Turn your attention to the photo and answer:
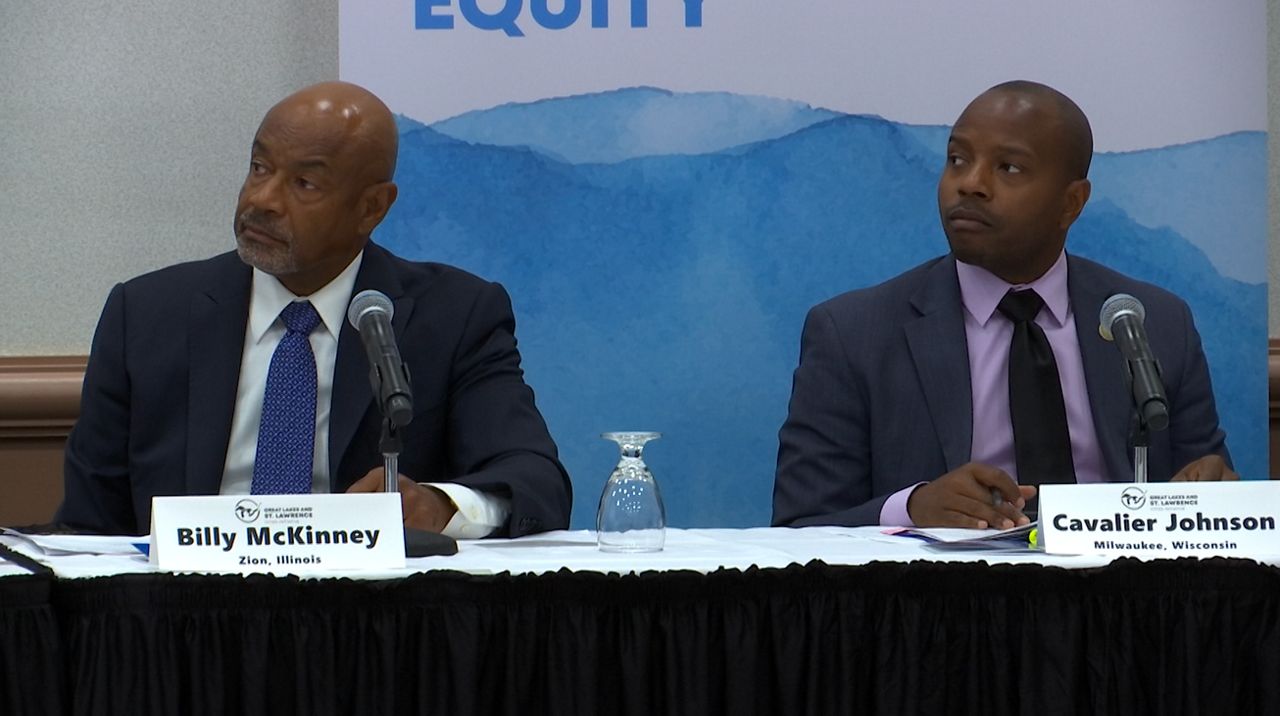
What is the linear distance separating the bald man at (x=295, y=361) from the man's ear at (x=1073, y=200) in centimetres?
104

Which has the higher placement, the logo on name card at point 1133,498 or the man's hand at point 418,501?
the man's hand at point 418,501

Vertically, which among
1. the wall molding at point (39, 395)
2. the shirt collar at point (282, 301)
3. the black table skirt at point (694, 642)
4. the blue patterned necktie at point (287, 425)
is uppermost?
the wall molding at point (39, 395)

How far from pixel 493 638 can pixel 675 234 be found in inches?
77.8

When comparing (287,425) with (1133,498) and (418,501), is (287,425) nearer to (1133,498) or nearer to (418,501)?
(418,501)

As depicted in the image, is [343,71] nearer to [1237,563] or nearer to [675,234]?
[675,234]

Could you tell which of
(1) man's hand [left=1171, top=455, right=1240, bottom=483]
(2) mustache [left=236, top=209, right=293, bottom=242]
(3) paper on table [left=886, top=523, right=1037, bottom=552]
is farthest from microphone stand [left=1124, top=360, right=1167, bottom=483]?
(2) mustache [left=236, top=209, right=293, bottom=242]

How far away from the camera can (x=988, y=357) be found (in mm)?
2672

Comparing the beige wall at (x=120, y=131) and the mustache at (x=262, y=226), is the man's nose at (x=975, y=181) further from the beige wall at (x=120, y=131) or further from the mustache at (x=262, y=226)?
the beige wall at (x=120, y=131)

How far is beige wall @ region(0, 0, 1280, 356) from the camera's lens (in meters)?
3.60

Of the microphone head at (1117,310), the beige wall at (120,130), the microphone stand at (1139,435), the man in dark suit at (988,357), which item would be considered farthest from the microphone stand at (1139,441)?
the beige wall at (120,130)

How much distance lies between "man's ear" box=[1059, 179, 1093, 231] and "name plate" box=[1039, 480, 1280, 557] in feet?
3.94

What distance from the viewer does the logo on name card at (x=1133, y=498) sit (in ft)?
5.61

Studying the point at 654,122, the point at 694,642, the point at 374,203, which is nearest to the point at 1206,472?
the point at 694,642

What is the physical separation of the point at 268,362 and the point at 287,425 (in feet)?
0.45
